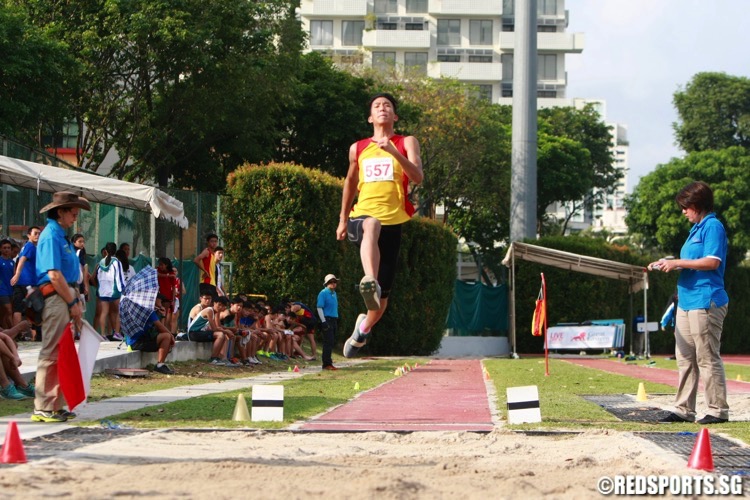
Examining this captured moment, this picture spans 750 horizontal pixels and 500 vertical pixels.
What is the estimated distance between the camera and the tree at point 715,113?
235 ft

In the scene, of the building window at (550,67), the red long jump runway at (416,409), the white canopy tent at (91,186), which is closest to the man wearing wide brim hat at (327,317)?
the white canopy tent at (91,186)

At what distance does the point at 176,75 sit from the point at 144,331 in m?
19.3

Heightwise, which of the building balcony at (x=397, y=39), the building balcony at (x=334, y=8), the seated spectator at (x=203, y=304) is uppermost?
the building balcony at (x=334, y=8)

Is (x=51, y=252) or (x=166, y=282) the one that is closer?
(x=51, y=252)

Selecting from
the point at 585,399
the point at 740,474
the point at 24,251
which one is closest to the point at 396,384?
the point at 585,399

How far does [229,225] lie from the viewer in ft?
95.3

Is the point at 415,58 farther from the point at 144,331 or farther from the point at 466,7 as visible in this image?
the point at 144,331

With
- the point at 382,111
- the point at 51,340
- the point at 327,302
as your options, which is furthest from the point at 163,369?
the point at 382,111

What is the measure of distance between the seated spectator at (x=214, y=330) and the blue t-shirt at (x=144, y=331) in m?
2.31

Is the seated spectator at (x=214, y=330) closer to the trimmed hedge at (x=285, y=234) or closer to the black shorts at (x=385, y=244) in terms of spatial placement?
the trimmed hedge at (x=285, y=234)

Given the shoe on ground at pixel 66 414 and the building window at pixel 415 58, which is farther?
the building window at pixel 415 58

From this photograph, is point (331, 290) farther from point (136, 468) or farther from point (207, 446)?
point (136, 468)

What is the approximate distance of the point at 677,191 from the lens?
64.2 metres

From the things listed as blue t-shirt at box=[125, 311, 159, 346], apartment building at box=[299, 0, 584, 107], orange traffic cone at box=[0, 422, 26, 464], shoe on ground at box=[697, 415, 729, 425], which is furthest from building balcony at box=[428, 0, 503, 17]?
orange traffic cone at box=[0, 422, 26, 464]
